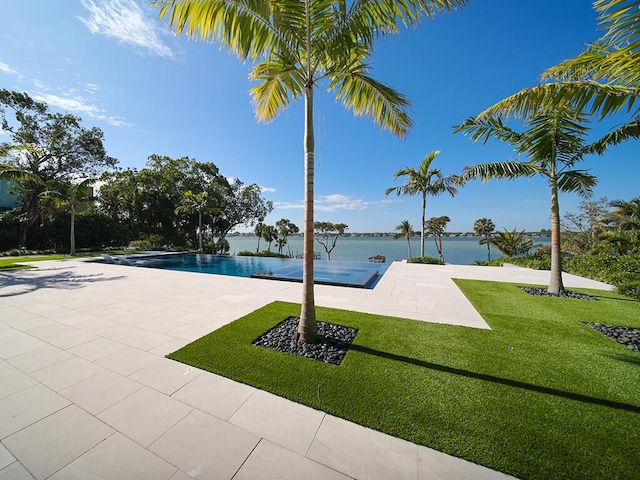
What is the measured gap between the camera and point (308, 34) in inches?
138

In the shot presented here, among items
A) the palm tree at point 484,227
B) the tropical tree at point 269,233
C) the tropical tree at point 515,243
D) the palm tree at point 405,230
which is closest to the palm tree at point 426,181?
the palm tree at point 405,230

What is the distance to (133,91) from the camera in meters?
10.4

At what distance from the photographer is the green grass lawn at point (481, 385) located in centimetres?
199

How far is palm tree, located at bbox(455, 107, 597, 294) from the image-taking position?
659 centimetres

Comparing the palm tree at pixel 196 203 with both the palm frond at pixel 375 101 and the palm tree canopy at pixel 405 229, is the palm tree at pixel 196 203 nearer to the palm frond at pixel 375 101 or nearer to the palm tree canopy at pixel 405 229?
the palm tree canopy at pixel 405 229

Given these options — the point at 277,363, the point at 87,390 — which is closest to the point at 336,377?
the point at 277,363

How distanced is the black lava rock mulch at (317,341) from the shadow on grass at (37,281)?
8010mm

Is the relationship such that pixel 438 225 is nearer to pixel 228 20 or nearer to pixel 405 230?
pixel 405 230

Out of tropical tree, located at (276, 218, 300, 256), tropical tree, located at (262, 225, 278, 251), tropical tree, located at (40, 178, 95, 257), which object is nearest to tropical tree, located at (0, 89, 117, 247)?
tropical tree, located at (40, 178, 95, 257)

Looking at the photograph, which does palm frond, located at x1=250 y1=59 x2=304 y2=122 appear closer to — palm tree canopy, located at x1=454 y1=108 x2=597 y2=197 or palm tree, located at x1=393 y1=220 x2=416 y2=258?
palm tree canopy, located at x1=454 y1=108 x2=597 y2=197

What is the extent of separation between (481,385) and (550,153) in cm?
782

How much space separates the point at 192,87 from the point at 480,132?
421 inches

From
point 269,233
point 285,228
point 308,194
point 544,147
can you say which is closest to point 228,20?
point 308,194

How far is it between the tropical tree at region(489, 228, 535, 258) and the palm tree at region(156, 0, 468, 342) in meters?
20.7
